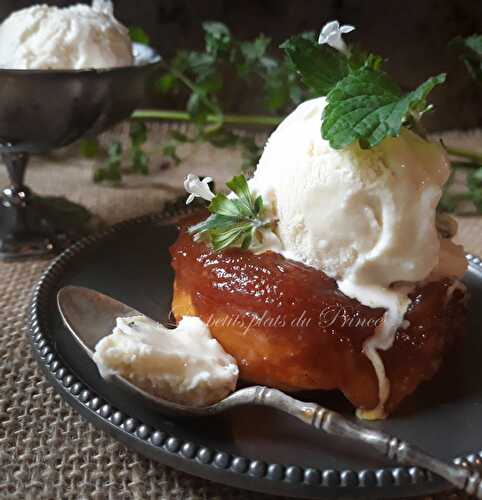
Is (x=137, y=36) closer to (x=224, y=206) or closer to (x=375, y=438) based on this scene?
(x=224, y=206)

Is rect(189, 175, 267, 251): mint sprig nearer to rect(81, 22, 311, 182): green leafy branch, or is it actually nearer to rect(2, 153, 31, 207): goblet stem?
rect(2, 153, 31, 207): goblet stem

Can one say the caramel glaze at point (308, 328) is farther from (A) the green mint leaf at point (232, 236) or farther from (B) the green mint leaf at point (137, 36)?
(B) the green mint leaf at point (137, 36)

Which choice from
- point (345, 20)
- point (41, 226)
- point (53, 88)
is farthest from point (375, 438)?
point (345, 20)

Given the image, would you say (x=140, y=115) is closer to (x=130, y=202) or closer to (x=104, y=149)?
(x=104, y=149)

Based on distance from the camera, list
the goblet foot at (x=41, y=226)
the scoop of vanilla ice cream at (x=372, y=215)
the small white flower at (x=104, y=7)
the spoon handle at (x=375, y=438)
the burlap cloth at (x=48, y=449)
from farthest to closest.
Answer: the small white flower at (x=104, y=7), the goblet foot at (x=41, y=226), the scoop of vanilla ice cream at (x=372, y=215), the burlap cloth at (x=48, y=449), the spoon handle at (x=375, y=438)

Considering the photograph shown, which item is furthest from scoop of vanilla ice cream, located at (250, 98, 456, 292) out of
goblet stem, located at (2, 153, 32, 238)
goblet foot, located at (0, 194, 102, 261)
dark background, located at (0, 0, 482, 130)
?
dark background, located at (0, 0, 482, 130)

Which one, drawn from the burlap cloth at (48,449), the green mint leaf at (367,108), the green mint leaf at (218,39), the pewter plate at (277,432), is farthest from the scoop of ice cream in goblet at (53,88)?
the green mint leaf at (367,108)
